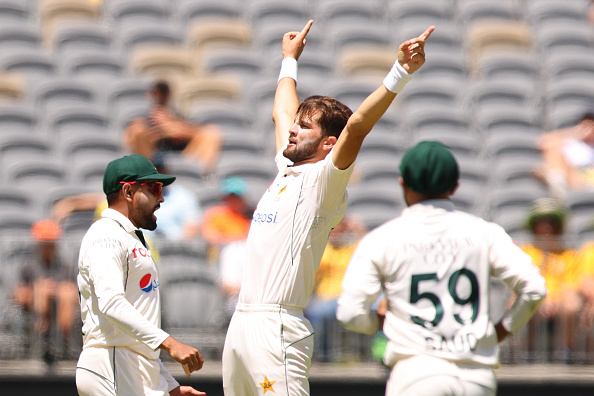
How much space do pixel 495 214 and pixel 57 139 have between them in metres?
4.84

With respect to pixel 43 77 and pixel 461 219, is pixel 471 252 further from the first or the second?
pixel 43 77

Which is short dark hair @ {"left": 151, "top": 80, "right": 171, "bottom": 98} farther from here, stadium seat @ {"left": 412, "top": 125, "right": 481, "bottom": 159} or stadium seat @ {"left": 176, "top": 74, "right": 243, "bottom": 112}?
stadium seat @ {"left": 412, "top": 125, "right": 481, "bottom": 159}

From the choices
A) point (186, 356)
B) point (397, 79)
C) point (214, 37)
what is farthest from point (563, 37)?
point (186, 356)

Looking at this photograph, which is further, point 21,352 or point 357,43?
point 357,43

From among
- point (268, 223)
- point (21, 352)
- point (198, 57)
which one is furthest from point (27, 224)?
point (268, 223)

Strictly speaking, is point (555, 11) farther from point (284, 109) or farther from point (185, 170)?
point (284, 109)

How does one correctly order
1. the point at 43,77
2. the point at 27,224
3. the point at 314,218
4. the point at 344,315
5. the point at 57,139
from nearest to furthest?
the point at 344,315
the point at 314,218
the point at 27,224
the point at 57,139
the point at 43,77

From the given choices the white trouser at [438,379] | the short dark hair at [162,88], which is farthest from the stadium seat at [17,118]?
the white trouser at [438,379]

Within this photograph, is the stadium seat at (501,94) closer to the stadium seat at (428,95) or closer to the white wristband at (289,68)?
the stadium seat at (428,95)

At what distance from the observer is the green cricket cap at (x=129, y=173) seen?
432 centimetres

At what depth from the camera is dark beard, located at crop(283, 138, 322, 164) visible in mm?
4312

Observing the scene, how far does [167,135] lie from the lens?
32.7 ft

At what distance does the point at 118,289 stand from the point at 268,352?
0.70m

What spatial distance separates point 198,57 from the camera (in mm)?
12188
